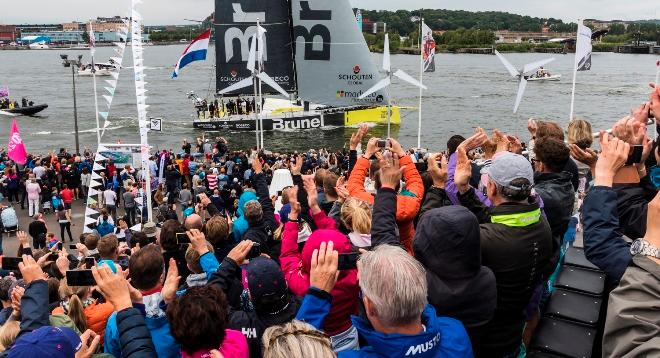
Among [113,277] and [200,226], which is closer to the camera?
[113,277]

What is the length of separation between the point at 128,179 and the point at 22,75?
83.2 meters

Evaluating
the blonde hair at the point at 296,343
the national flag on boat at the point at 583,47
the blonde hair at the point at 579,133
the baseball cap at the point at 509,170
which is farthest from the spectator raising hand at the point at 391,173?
the national flag on boat at the point at 583,47

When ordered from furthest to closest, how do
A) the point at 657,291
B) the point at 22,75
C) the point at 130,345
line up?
the point at 22,75 → the point at 130,345 → the point at 657,291

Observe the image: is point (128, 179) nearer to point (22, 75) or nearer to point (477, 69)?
point (477, 69)

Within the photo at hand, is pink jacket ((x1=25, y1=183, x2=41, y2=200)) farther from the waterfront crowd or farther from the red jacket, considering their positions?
→ the red jacket

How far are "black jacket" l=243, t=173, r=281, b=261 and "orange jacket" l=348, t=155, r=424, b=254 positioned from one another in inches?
37.7

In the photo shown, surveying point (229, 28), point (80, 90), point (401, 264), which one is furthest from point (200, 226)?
point (80, 90)

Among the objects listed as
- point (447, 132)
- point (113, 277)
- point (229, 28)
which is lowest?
point (447, 132)

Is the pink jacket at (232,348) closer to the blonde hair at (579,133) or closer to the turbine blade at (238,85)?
the blonde hair at (579,133)

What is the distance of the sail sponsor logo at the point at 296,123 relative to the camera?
3244 cm

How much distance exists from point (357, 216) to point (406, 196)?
0.43m

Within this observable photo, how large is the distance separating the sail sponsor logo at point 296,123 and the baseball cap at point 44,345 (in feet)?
99.6

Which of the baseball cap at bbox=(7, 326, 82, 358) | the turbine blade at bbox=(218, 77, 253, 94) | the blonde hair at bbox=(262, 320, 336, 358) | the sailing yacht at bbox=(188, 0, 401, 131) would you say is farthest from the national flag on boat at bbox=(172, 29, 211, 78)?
the blonde hair at bbox=(262, 320, 336, 358)

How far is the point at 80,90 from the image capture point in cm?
6231
